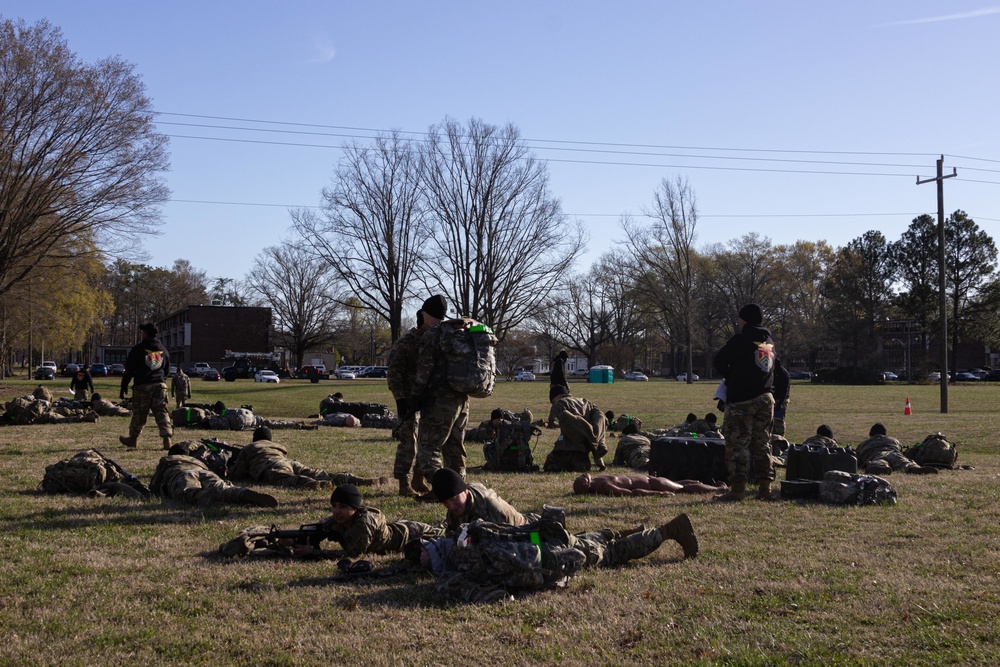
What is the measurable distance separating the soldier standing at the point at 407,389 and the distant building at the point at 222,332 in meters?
95.8

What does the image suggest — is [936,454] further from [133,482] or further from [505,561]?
[133,482]

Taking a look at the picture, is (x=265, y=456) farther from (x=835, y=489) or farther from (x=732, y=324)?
(x=732, y=324)

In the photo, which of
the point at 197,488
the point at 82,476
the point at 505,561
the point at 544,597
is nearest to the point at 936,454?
the point at 544,597

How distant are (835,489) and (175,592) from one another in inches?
274

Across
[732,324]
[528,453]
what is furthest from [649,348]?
[528,453]

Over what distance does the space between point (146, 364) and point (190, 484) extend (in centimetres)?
544

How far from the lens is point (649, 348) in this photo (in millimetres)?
117500

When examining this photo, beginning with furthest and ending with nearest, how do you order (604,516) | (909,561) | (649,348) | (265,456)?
1. (649,348)
2. (265,456)
3. (604,516)
4. (909,561)

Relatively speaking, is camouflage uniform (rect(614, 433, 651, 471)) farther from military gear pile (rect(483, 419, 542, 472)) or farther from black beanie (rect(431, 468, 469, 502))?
black beanie (rect(431, 468, 469, 502))

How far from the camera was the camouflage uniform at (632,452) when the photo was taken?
13.5 m

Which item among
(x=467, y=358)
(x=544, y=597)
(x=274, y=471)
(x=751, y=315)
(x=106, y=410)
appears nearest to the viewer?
(x=544, y=597)

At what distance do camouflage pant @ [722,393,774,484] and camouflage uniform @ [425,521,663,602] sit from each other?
404 centimetres

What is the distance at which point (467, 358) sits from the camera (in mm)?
9102

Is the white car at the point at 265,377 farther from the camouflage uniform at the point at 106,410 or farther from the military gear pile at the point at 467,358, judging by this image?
the military gear pile at the point at 467,358
